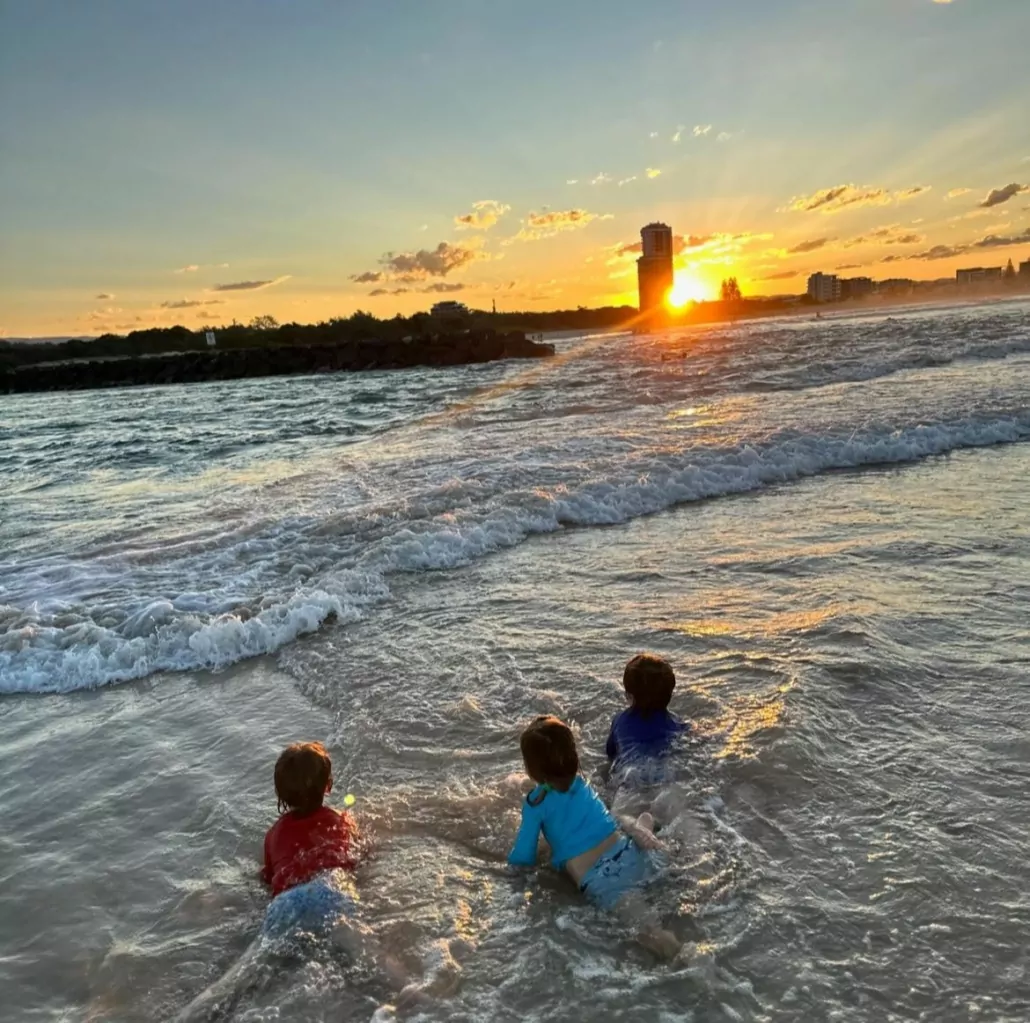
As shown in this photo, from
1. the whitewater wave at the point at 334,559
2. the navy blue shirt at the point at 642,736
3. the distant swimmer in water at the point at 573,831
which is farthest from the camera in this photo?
the whitewater wave at the point at 334,559

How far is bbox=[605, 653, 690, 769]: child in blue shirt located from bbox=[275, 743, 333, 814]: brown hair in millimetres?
1411

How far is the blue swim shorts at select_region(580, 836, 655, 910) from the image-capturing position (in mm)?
2967

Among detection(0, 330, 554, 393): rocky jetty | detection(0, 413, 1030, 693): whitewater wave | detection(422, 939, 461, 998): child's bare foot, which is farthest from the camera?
detection(0, 330, 554, 393): rocky jetty

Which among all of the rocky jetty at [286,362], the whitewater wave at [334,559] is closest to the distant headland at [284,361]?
the rocky jetty at [286,362]

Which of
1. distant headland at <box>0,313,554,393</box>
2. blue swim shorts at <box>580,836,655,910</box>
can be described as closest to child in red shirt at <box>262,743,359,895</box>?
blue swim shorts at <box>580,836,655,910</box>

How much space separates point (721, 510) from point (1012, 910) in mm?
6368

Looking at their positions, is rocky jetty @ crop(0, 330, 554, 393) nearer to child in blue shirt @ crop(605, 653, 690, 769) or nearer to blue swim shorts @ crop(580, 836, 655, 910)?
child in blue shirt @ crop(605, 653, 690, 769)

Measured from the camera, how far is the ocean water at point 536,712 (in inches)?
104

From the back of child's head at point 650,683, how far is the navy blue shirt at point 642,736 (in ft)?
0.14

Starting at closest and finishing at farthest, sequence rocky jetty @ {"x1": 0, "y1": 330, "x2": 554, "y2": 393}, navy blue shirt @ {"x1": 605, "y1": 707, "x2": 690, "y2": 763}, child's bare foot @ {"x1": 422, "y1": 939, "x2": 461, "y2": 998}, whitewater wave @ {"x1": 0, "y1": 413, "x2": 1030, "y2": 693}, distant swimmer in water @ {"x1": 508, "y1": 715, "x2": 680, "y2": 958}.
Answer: child's bare foot @ {"x1": 422, "y1": 939, "x2": 461, "y2": 998}, distant swimmer in water @ {"x1": 508, "y1": 715, "x2": 680, "y2": 958}, navy blue shirt @ {"x1": 605, "y1": 707, "x2": 690, "y2": 763}, whitewater wave @ {"x1": 0, "y1": 413, "x2": 1030, "y2": 693}, rocky jetty @ {"x1": 0, "y1": 330, "x2": 554, "y2": 393}

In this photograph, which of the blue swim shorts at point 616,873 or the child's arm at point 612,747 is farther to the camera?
the child's arm at point 612,747

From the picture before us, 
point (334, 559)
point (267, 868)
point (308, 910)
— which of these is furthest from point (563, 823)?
point (334, 559)

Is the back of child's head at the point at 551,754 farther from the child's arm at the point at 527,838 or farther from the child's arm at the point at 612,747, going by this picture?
the child's arm at the point at 612,747

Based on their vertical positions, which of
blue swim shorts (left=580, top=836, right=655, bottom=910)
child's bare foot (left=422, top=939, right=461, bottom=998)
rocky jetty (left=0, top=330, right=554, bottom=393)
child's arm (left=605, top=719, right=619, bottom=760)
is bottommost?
child's bare foot (left=422, top=939, right=461, bottom=998)
